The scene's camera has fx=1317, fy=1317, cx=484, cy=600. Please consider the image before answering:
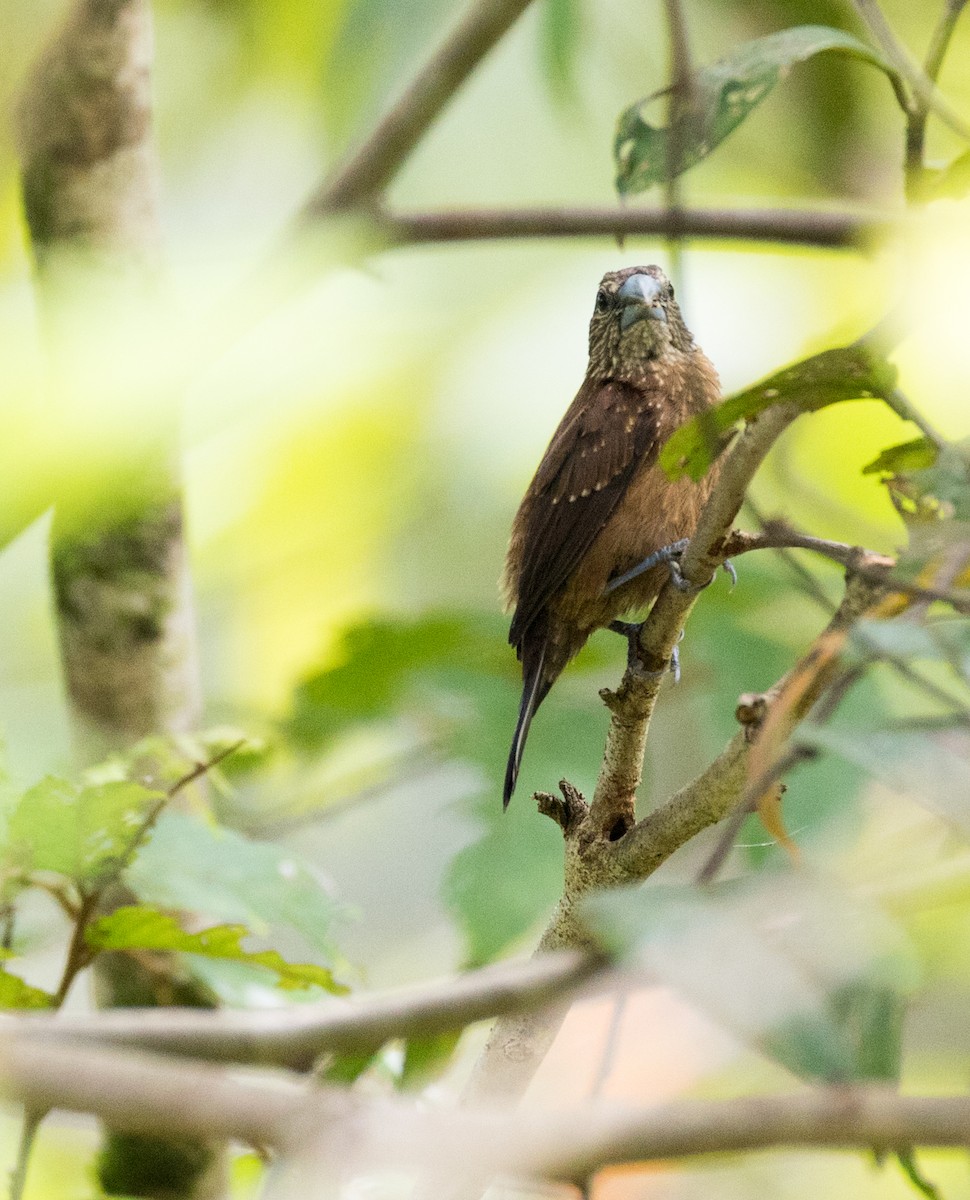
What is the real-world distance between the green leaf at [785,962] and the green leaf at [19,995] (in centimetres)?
107

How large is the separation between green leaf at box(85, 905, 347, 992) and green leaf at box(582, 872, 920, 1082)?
98cm

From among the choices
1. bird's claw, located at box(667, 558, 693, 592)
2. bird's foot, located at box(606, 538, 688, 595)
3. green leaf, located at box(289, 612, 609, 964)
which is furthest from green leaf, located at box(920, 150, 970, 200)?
green leaf, located at box(289, 612, 609, 964)

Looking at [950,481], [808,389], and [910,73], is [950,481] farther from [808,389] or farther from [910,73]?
[910,73]

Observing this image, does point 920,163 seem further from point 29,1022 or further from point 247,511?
point 247,511

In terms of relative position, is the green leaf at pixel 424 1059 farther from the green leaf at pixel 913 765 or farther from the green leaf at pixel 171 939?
the green leaf at pixel 913 765

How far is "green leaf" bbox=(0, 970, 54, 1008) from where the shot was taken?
71.1 inches

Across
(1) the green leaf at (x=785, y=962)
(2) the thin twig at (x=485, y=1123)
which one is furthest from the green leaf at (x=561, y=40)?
(2) the thin twig at (x=485, y=1123)

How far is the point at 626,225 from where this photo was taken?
287cm

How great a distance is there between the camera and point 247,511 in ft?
13.9

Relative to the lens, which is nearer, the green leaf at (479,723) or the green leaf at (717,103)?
the green leaf at (717,103)

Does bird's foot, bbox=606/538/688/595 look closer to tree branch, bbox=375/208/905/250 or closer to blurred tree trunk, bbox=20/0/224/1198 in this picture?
tree branch, bbox=375/208/905/250

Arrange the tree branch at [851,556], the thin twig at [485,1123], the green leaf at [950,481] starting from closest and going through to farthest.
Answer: the thin twig at [485,1123]
the tree branch at [851,556]
the green leaf at [950,481]

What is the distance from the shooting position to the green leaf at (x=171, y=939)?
6.13ft

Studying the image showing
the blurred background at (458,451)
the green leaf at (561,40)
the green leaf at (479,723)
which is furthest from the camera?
the green leaf at (561,40)
